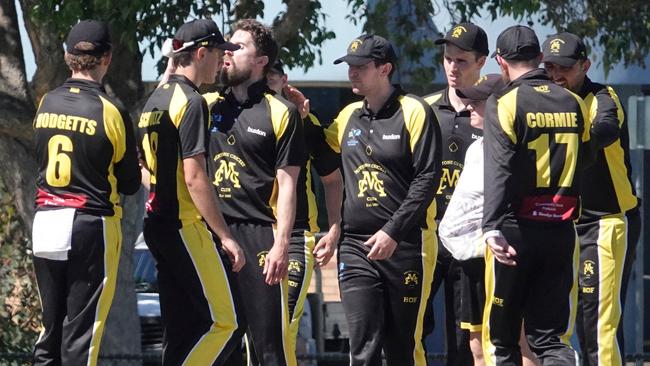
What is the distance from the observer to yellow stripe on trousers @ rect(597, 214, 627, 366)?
8430 millimetres

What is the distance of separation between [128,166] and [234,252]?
729 millimetres

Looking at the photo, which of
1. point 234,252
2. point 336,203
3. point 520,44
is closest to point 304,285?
point 336,203

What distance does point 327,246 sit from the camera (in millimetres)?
8406

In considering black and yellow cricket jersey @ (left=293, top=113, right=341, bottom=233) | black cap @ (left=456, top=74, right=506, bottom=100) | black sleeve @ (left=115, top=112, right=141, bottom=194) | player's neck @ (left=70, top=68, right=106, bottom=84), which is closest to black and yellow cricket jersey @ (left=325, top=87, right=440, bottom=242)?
black cap @ (left=456, top=74, right=506, bottom=100)

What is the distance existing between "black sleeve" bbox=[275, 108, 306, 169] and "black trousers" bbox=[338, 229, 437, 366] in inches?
24.6

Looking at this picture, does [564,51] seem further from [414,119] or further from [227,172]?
[227,172]

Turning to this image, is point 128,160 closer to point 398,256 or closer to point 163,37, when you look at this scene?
point 398,256

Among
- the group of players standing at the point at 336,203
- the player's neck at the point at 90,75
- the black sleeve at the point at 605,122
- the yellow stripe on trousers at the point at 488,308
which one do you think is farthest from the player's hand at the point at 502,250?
the player's neck at the point at 90,75

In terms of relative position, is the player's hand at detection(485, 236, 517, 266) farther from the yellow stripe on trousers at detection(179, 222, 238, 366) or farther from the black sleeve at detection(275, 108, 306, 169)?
the yellow stripe on trousers at detection(179, 222, 238, 366)

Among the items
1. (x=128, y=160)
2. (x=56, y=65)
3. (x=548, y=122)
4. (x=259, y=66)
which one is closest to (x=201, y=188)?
(x=128, y=160)

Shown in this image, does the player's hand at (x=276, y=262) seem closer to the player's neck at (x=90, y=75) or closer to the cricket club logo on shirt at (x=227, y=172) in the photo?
the cricket club logo on shirt at (x=227, y=172)

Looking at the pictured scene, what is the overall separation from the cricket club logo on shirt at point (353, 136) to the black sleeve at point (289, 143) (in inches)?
14.1

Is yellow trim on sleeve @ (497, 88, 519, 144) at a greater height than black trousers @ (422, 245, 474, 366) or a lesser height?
greater

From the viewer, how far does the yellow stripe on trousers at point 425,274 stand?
792cm
